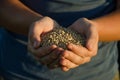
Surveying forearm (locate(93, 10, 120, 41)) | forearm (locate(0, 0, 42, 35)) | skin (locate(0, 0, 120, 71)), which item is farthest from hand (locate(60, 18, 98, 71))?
forearm (locate(0, 0, 42, 35))

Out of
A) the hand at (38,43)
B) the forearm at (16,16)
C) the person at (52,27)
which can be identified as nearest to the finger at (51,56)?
the hand at (38,43)

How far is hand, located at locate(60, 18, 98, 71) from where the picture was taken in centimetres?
177

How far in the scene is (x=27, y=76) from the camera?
7.23 ft

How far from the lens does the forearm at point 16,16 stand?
2043 mm

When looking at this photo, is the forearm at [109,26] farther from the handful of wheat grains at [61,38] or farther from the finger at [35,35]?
the finger at [35,35]

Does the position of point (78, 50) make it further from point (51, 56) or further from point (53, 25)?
point (53, 25)

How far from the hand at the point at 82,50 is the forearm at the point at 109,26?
0.36 ft

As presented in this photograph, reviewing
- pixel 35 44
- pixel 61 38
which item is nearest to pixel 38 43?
pixel 35 44

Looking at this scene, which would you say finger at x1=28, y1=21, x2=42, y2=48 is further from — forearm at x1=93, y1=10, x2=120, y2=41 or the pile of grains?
forearm at x1=93, y1=10, x2=120, y2=41

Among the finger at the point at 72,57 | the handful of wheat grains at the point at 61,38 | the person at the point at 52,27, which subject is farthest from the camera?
the person at the point at 52,27

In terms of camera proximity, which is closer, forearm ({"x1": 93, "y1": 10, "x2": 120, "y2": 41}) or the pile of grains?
the pile of grains

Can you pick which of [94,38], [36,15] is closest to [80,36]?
[94,38]

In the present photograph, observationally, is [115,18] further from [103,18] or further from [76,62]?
[76,62]

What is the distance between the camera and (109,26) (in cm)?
209
